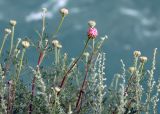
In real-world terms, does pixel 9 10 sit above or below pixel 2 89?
above

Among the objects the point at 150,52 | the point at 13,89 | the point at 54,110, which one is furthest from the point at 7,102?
the point at 150,52

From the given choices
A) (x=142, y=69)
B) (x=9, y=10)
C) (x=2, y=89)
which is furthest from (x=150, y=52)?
(x=2, y=89)

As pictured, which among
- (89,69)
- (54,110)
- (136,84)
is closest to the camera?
(54,110)

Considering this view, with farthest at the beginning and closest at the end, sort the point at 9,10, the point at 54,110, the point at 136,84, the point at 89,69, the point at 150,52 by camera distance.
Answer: the point at 9,10
the point at 150,52
the point at 89,69
the point at 136,84
the point at 54,110

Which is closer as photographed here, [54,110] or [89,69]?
[54,110]

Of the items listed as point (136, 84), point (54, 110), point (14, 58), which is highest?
point (14, 58)

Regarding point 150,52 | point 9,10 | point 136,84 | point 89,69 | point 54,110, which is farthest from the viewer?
point 9,10

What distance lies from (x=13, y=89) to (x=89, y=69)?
1.81ft

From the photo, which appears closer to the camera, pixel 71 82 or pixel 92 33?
pixel 92 33

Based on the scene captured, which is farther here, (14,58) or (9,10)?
(9,10)

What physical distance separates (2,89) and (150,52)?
6.00m

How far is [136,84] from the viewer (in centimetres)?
407

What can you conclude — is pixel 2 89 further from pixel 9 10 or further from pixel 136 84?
pixel 9 10

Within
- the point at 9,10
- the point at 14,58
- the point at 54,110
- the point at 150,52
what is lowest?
the point at 54,110
